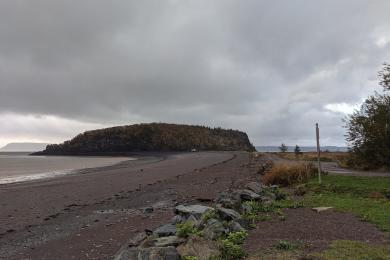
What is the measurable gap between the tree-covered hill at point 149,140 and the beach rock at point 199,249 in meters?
110

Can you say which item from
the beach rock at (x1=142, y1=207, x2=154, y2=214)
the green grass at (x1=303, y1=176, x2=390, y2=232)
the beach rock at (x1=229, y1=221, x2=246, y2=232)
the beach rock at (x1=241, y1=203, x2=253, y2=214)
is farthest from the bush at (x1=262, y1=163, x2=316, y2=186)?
the beach rock at (x1=229, y1=221, x2=246, y2=232)

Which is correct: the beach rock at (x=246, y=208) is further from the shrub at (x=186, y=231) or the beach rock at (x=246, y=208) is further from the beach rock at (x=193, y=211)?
the shrub at (x=186, y=231)

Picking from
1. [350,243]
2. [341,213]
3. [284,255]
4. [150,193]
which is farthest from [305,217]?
[150,193]

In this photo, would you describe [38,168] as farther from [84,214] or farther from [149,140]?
[149,140]

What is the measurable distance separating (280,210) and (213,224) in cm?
454

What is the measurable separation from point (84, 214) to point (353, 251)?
967cm

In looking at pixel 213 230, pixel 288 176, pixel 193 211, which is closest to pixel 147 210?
pixel 193 211

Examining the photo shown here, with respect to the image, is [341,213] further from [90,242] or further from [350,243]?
[90,242]

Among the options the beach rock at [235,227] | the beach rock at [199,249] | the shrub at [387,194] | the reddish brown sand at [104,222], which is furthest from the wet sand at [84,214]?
the shrub at [387,194]

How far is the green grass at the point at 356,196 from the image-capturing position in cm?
1226

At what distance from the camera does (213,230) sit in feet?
30.0

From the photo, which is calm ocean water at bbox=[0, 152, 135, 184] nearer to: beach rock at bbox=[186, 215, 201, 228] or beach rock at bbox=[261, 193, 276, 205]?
beach rock at bbox=[261, 193, 276, 205]

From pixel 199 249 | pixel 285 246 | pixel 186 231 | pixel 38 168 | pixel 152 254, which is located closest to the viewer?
pixel 152 254

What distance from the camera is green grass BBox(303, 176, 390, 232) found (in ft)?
40.2
